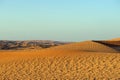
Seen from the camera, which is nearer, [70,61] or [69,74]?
[69,74]

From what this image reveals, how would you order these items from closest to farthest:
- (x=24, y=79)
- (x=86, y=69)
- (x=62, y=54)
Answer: (x=24, y=79) → (x=86, y=69) → (x=62, y=54)

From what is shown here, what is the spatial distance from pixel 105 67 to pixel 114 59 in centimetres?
178

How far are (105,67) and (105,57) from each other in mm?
2320

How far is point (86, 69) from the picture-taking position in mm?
15094

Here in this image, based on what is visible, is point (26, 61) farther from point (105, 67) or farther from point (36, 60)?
point (105, 67)

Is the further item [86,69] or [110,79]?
[86,69]

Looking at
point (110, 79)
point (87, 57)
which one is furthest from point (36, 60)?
point (110, 79)

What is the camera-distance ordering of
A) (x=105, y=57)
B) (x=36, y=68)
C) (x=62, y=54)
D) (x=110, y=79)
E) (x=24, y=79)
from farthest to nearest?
(x=62, y=54) < (x=105, y=57) < (x=36, y=68) < (x=24, y=79) < (x=110, y=79)

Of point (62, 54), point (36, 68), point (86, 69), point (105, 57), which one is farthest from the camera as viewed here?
point (62, 54)

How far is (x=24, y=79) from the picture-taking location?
13.4 metres

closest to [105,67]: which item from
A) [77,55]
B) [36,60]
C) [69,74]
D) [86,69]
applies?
[86,69]

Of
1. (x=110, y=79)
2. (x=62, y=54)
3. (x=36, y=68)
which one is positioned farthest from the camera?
(x=62, y=54)

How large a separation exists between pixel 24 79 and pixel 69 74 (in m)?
2.14

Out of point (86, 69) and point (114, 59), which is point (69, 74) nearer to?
point (86, 69)
